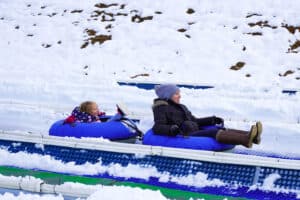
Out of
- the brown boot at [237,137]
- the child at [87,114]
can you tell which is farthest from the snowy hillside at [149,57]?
the brown boot at [237,137]

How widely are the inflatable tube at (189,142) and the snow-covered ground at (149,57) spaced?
1.53 meters

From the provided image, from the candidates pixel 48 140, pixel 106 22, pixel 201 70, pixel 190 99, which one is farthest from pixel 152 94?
pixel 106 22

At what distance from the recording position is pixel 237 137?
18.1 ft

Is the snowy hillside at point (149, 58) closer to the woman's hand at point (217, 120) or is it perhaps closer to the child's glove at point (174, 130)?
the woman's hand at point (217, 120)

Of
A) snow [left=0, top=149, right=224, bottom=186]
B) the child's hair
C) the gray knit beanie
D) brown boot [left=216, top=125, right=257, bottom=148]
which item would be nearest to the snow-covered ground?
the child's hair

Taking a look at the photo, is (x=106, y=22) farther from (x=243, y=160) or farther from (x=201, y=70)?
(x=243, y=160)

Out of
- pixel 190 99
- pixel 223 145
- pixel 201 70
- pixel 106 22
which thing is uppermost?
pixel 106 22

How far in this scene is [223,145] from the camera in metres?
5.84

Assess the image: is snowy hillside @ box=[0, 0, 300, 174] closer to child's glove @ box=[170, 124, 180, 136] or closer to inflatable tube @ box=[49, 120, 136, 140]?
inflatable tube @ box=[49, 120, 136, 140]

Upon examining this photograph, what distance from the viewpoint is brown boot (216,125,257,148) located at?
213 inches

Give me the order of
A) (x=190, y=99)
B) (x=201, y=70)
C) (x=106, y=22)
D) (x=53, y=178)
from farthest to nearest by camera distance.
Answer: (x=106, y=22), (x=201, y=70), (x=190, y=99), (x=53, y=178)

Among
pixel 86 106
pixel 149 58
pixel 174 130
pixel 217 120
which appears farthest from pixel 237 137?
pixel 149 58

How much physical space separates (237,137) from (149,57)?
9428mm

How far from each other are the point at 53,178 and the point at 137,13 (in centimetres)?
1238
